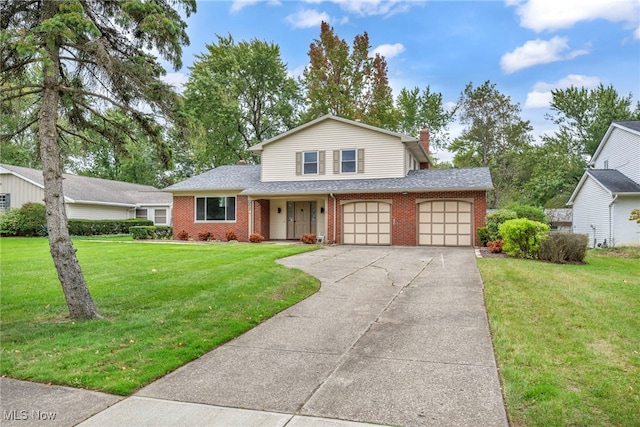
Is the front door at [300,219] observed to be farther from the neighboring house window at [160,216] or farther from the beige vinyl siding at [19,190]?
the beige vinyl siding at [19,190]

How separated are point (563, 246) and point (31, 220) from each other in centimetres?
2559

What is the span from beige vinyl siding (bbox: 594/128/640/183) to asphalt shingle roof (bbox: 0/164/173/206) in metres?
24.7

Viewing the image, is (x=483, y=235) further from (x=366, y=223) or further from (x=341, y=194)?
(x=341, y=194)

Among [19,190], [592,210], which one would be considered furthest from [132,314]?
[19,190]

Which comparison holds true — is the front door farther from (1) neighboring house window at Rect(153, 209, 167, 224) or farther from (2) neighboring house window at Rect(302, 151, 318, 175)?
(1) neighboring house window at Rect(153, 209, 167, 224)

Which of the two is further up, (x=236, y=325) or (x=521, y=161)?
(x=521, y=161)

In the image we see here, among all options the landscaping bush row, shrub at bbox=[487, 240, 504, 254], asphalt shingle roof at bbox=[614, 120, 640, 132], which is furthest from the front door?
asphalt shingle roof at bbox=[614, 120, 640, 132]

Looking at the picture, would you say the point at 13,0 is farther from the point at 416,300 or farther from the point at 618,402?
the point at 618,402

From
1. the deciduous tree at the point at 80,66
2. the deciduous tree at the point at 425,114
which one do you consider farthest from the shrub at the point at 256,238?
the deciduous tree at the point at 425,114

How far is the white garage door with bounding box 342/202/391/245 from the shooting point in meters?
19.0

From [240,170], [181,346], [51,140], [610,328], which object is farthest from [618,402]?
[240,170]

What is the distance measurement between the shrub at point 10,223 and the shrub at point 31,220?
176 millimetres

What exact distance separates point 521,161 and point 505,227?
94.3 ft

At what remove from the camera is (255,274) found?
9727mm
